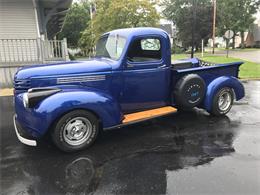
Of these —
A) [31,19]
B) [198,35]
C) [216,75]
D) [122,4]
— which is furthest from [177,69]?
[198,35]

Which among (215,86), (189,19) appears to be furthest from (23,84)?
(189,19)

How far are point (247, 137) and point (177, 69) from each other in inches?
77.4

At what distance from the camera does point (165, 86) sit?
18.5ft

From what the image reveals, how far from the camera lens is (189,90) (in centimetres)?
568

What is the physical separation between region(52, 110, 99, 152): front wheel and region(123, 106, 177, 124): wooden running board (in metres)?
0.66

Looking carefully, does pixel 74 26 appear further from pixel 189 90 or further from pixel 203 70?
pixel 189 90

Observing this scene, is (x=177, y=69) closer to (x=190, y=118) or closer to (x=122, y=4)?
(x=190, y=118)

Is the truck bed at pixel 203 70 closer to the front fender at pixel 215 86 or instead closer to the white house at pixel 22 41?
the front fender at pixel 215 86

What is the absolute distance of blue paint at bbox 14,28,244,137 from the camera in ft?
14.0

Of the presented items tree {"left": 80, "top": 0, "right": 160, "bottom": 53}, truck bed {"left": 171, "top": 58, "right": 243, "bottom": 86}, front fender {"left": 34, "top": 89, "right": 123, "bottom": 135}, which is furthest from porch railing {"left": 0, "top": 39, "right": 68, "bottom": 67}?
front fender {"left": 34, "top": 89, "right": 123, "bottom": 135}

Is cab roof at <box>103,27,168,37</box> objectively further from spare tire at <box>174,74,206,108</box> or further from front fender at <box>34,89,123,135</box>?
front fender at <box>34,89,123,135</box>

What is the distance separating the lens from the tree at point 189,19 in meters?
47.9

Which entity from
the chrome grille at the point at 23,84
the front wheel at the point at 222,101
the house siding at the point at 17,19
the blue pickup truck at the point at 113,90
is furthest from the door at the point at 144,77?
the house siding at the point at 17,19

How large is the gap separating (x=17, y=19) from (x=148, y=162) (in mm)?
11439
